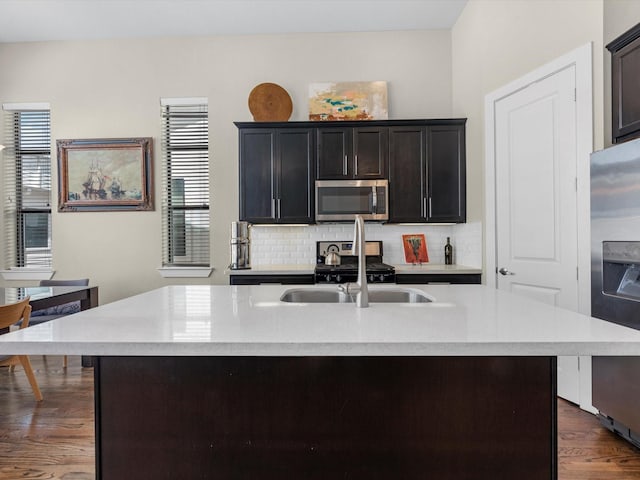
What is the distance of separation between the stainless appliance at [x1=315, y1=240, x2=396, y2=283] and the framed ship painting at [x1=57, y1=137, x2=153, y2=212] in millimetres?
2001

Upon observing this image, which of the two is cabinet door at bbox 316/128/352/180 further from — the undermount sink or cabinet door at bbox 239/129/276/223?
the undermount sink

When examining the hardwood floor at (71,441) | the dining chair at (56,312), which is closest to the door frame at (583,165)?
the hardwood floor at (71,441)

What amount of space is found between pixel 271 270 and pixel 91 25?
10.4 ft

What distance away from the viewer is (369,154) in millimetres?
3889

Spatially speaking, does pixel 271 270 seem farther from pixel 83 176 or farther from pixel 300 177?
pixel 83 176

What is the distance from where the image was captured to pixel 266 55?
4.28 metres

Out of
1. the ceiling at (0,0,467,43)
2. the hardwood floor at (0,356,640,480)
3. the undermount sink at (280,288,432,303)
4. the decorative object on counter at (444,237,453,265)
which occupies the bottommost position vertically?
the hardwood floor at (0,356,640,480)

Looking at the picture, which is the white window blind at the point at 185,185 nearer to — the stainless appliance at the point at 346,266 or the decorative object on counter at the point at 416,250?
the stainless appliance at the point at 346,266

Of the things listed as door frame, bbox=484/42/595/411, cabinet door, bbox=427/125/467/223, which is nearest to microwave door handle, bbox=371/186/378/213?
cabinet door, bbox=427/125/467/223

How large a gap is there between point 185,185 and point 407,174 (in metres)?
2.44

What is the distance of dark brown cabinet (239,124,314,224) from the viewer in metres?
3.88

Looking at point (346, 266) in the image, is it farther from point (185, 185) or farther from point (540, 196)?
point (185, 185)

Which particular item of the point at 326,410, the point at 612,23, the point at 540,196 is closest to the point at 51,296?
→ the point at 326,410

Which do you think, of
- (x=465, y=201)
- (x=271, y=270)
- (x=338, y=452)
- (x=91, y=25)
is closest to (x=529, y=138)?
(x=465, y=201)
